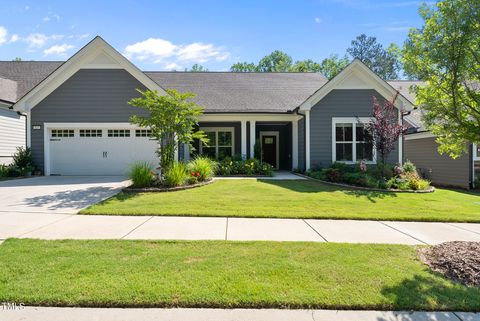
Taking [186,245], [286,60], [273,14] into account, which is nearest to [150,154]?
[273,14]

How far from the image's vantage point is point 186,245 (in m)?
4.77

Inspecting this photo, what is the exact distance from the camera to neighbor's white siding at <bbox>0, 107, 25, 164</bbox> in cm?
1572

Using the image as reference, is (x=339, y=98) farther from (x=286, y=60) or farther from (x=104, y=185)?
(x=286, y=60)

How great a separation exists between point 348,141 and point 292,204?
7.40 meters

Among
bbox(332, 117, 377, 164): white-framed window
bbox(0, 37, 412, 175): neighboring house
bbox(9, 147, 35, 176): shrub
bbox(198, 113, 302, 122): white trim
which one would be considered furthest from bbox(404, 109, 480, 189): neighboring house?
bbox(9, 147, 35, 176): shrub

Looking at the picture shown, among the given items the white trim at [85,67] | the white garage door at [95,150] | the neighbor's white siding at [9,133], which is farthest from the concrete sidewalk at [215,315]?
the neighbor's white siding at [9,133]

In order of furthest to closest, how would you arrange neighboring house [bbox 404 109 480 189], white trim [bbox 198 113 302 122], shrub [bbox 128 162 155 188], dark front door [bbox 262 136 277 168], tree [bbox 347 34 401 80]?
1. tree [bbox 347 34 401 80]
2. dark front door [bbox 262 136 277 168]
3. white trim [bbox 198 113 302 122]
4. neighboring house [bbox 404 109 480 189]
5. shrub [bbox 128 162 155 188]

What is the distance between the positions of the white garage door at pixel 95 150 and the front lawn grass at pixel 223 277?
422 inches

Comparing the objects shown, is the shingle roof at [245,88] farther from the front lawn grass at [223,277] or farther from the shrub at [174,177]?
the front lawn grass at [223,277]

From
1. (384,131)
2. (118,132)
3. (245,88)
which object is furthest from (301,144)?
(118,132)

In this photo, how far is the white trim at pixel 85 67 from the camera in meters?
14.5

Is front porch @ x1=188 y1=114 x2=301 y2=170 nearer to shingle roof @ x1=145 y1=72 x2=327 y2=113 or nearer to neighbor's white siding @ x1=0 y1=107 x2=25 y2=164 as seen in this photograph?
shingle roof @ x1=145 y1=72 x2=327 y2=113

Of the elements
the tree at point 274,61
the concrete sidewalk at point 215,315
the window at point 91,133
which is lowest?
the concrete sidewalk at point 215,315

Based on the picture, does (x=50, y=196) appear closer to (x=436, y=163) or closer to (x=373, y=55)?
(x=436, y=163)
